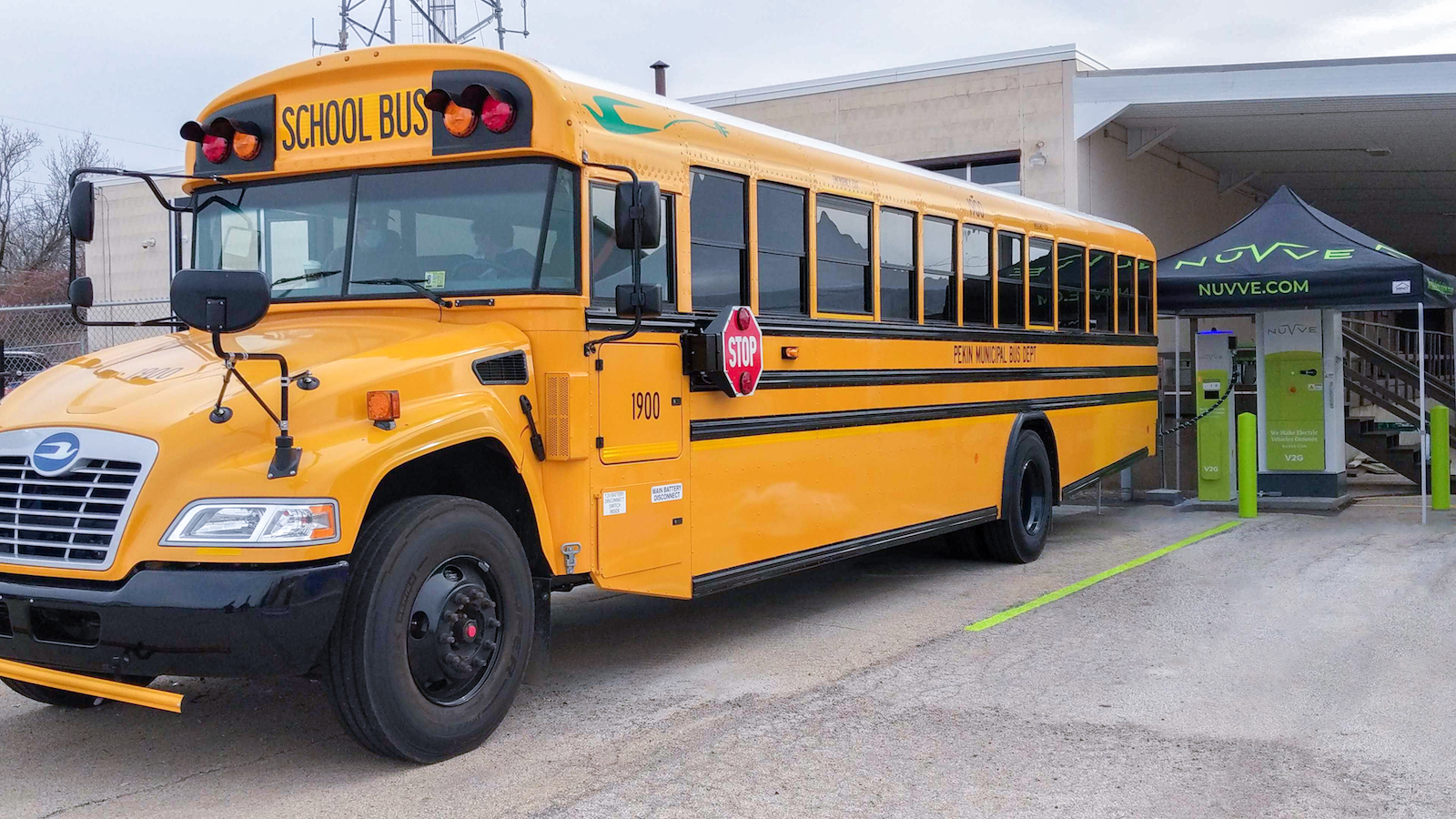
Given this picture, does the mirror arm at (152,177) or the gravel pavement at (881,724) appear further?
the mirror arm at (152,177)

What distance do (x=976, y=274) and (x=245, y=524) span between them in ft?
19.0

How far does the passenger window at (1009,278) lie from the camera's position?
9.04 metres

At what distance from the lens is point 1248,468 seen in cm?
1240

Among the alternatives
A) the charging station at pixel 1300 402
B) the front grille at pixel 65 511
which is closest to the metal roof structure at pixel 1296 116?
the charging station at pixel 1300 402

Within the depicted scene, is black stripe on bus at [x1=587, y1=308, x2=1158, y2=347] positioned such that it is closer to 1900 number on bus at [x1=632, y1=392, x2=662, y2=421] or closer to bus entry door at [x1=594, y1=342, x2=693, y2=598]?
bus entry door at [x1=594, y1=342, x2=693, y2=598]

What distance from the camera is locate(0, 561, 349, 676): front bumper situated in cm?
406

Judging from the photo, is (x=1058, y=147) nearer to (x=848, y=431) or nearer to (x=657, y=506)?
(x=848, y=431)

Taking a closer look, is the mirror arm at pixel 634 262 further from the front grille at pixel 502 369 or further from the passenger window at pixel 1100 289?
the passenger window at pixel 1100 289

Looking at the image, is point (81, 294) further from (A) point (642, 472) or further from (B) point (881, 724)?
(B) point (881, 724)

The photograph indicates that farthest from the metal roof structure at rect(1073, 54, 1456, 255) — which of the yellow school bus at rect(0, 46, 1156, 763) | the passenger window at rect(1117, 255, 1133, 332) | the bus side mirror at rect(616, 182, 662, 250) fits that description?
the bus side mirror at rect(616, 182, 662, 250)

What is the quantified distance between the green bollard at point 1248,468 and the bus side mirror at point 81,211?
10.3 m

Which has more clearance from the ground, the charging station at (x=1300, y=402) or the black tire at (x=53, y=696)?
the charging station at (x=1300, y=402)

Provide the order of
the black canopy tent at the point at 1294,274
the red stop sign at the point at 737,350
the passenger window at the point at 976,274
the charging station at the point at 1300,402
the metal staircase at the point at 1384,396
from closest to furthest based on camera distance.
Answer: the red stop sign at the point at 737,350, the passenger window at the point at 976,274, the black canopy tent at the point at 1294,274, the charging station at the point at 1300,402, the metal staircase at the point at 1384,396

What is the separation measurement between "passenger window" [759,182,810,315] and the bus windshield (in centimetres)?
149
